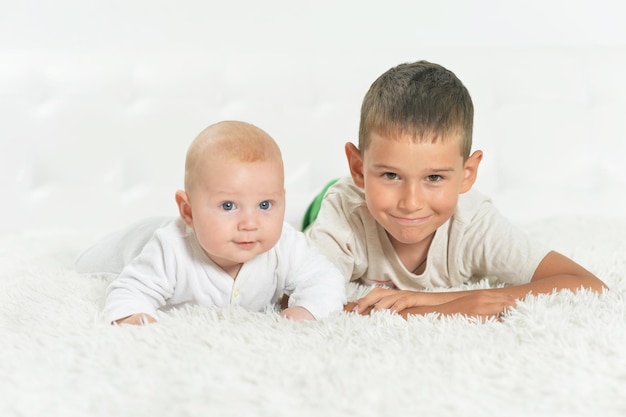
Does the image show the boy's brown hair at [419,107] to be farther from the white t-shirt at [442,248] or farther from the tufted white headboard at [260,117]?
the tufted white headboard at [260,117]

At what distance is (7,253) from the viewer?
2037 mm

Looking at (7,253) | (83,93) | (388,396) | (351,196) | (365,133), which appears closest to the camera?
(388,396)

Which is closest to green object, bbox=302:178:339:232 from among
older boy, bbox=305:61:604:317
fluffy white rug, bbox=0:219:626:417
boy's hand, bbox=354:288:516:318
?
older boy, bbox=305:61:604:317

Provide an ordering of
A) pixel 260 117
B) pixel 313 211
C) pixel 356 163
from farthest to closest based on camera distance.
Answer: pixel 260 117 → pixel 313 211 → pixel 356 163

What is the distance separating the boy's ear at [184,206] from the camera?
1409mm

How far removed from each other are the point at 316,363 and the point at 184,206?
1.50 ft

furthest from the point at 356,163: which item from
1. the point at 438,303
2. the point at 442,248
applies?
the point at 438,303

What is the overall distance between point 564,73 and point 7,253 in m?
1.81

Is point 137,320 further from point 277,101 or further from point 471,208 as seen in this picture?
point 277,101

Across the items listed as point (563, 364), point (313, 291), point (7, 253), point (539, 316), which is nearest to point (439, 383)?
point (563, 364)

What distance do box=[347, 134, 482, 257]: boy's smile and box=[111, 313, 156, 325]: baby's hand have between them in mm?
498

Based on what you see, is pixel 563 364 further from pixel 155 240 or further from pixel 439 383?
pixel 155 240

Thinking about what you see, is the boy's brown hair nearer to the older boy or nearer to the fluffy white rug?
the older boy

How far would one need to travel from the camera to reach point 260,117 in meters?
2.54
